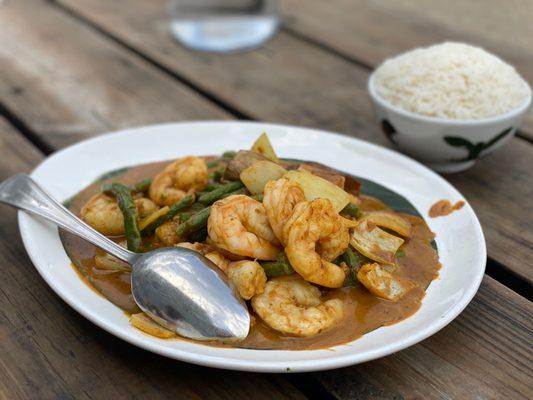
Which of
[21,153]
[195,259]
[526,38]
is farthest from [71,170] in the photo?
[526,38]

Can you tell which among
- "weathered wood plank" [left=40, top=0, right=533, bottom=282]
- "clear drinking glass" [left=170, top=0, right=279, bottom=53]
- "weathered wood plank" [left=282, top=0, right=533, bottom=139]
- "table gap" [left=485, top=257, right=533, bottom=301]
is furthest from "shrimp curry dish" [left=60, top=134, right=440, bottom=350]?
"clear drinking glass" [left=170, top=0, right=279, bottom=53]

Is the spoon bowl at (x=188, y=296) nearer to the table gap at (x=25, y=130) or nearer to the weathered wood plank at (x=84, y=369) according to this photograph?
the weathered wood plank at (x=84, y=369)

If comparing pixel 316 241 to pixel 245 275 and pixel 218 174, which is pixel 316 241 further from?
pixel 218 174

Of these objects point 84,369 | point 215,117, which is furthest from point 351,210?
point 215,117

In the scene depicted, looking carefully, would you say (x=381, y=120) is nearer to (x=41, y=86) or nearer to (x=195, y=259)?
(x=195, y=259)

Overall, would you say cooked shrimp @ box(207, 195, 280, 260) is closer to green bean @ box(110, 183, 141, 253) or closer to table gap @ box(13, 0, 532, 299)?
green bean @ box(110, 183, 141, 253)

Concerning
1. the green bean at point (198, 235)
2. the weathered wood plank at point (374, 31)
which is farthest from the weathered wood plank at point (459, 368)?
the weathered wood plank at point (374, 31)
